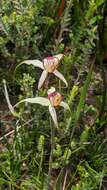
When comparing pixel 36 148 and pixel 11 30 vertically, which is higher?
pixel 11 30

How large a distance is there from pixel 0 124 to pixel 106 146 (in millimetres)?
419

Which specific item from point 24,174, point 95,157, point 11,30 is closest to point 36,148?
point 24,174

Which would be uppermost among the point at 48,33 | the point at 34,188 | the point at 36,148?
the point at 48,33

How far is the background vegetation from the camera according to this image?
5.88 feet

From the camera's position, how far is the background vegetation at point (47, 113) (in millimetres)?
1793

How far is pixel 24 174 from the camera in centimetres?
186

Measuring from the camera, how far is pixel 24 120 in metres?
1.90

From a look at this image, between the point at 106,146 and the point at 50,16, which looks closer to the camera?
the point at 106,146

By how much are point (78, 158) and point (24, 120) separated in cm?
25

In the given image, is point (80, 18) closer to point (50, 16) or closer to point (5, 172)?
point (50, 16)

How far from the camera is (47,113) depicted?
188 centimetres

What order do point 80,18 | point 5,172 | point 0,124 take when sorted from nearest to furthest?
point 5,172 < point 0,124 < point 80,18

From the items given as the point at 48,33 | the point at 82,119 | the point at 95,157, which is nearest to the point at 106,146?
the point at 95,157

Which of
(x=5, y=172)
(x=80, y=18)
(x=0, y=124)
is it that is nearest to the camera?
(x=5, y=172)
